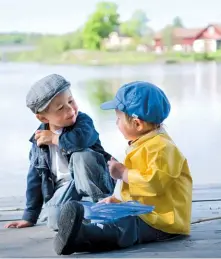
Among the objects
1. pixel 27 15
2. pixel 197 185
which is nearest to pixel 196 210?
pixel 197 185

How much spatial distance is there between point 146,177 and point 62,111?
25 centimetres

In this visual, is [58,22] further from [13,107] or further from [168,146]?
[168,146]

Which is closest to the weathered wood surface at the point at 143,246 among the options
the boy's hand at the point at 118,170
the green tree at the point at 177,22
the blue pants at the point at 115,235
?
the blue pants at the point at 115,235

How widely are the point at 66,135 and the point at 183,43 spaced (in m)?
2.28

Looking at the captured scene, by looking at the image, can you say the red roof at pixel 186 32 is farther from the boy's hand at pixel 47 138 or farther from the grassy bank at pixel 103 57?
the boy's hand at pixel 47 138

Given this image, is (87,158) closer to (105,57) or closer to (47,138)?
(47,138)

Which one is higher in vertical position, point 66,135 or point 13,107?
point 66,135

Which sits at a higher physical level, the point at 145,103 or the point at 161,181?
the point at 145,103

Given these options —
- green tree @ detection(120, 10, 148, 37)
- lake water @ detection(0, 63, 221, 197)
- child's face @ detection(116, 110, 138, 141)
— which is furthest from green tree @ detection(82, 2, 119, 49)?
child's face @ detection(116, 110, 138, 141)

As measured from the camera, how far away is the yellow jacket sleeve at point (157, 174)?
156cm

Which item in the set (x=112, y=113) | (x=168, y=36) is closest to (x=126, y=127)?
(x=112, y=113)

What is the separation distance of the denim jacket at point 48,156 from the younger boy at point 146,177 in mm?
91

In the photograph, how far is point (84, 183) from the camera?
64.9 inches

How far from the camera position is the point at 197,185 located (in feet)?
7.89
